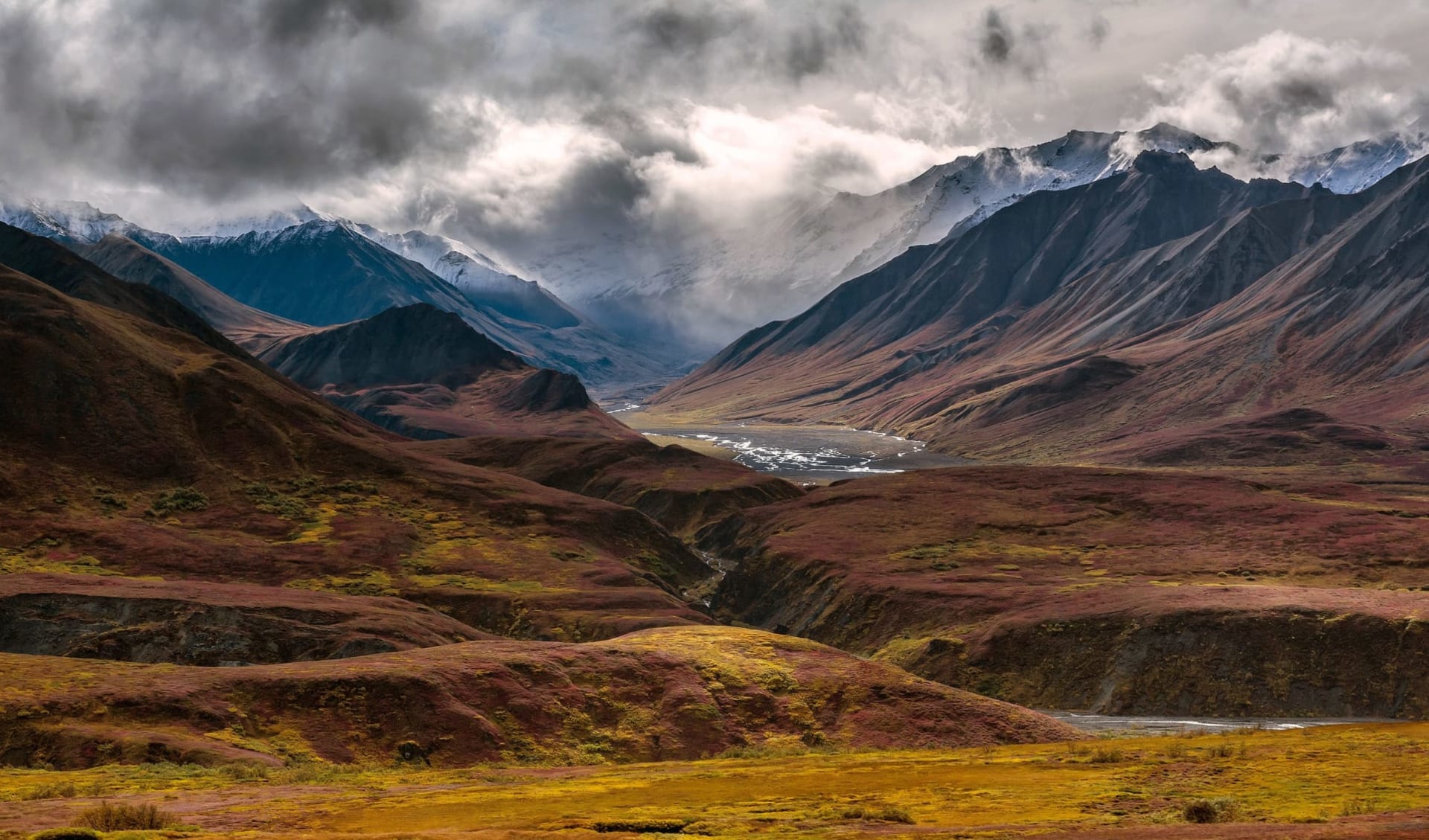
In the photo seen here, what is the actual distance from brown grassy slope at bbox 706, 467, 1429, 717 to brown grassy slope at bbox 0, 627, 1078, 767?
32.0 metres

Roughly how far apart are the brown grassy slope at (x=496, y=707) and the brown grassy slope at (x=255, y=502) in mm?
38605

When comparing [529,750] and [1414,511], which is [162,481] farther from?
[1414,511]

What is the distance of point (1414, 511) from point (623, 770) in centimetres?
15792

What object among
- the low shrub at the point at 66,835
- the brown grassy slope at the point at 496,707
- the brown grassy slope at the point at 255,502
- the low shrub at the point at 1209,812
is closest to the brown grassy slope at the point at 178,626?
the brown grassy slope at the point at 496,707

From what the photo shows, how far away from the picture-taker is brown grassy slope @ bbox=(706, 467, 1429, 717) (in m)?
98.6

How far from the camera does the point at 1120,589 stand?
408 ft

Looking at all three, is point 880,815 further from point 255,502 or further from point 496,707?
point 255,502

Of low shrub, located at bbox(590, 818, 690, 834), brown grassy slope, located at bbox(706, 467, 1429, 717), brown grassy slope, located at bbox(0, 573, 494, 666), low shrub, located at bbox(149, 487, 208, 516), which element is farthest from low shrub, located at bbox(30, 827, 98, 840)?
low shrub, located at bbox(149, 487, 208, 516)

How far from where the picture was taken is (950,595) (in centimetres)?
12825

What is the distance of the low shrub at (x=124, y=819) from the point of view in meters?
30.6

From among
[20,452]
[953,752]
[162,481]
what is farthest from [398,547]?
[953,752]

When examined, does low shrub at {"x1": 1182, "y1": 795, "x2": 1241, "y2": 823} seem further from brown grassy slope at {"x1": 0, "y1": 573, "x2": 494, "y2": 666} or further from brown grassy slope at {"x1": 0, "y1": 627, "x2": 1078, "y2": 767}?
brown grassy slope at {"x1": 0, "y1": 573, "x2": 494, "y2": 666}

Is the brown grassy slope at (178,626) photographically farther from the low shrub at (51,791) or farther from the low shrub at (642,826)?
the low shrub at (642,826)

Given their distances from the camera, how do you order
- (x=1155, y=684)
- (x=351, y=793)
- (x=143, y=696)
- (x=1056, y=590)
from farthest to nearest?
(x=1056, y=590) < (x=1155, y=684) < (x=143, y=696) < (x=351, y=793)
